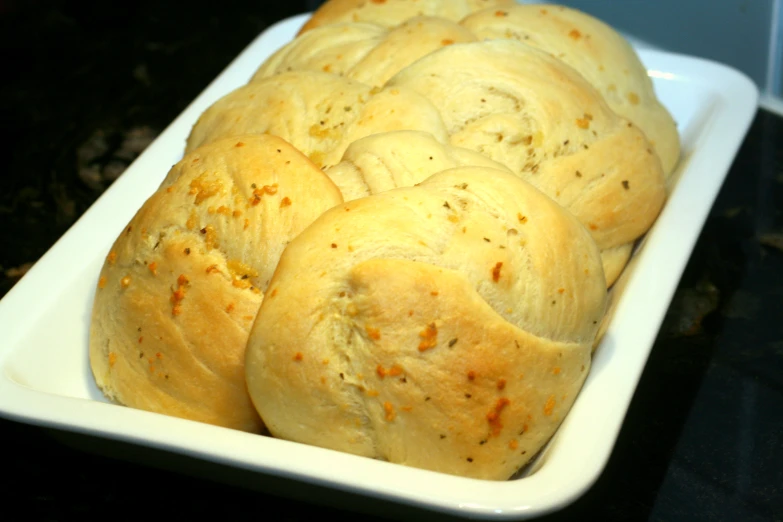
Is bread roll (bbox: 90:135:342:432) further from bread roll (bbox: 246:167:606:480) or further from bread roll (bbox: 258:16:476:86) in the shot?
bread roll (bbox: 258:16:476:86)

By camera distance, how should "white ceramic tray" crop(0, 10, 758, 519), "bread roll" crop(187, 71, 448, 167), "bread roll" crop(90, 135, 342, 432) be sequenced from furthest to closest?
"bread roll" crop(187, 71, 448, 167), "bread roll" crop(90, 135, 342, 432), "white ceramic tray" crop(0, 10, 758, 519)

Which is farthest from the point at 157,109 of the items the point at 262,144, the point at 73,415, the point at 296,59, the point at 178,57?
the point at 73,415

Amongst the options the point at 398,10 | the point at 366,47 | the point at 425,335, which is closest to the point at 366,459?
the point at 425,335

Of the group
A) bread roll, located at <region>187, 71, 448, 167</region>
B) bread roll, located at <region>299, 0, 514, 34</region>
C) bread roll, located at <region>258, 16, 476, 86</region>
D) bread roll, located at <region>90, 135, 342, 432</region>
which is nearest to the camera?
bread roll, located at <region>90, 135, 342, 432</region>

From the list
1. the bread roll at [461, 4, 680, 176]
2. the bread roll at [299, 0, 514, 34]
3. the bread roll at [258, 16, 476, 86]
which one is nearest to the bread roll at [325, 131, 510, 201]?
the bread roll at [258, 16, 476, 86]

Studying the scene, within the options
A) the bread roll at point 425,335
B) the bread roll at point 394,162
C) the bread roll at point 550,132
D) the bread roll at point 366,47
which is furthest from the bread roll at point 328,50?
the bread roll at point 425,335

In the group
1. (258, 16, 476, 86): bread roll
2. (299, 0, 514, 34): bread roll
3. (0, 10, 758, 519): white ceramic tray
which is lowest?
(0, 10, 758, 519): white ceramic tray
